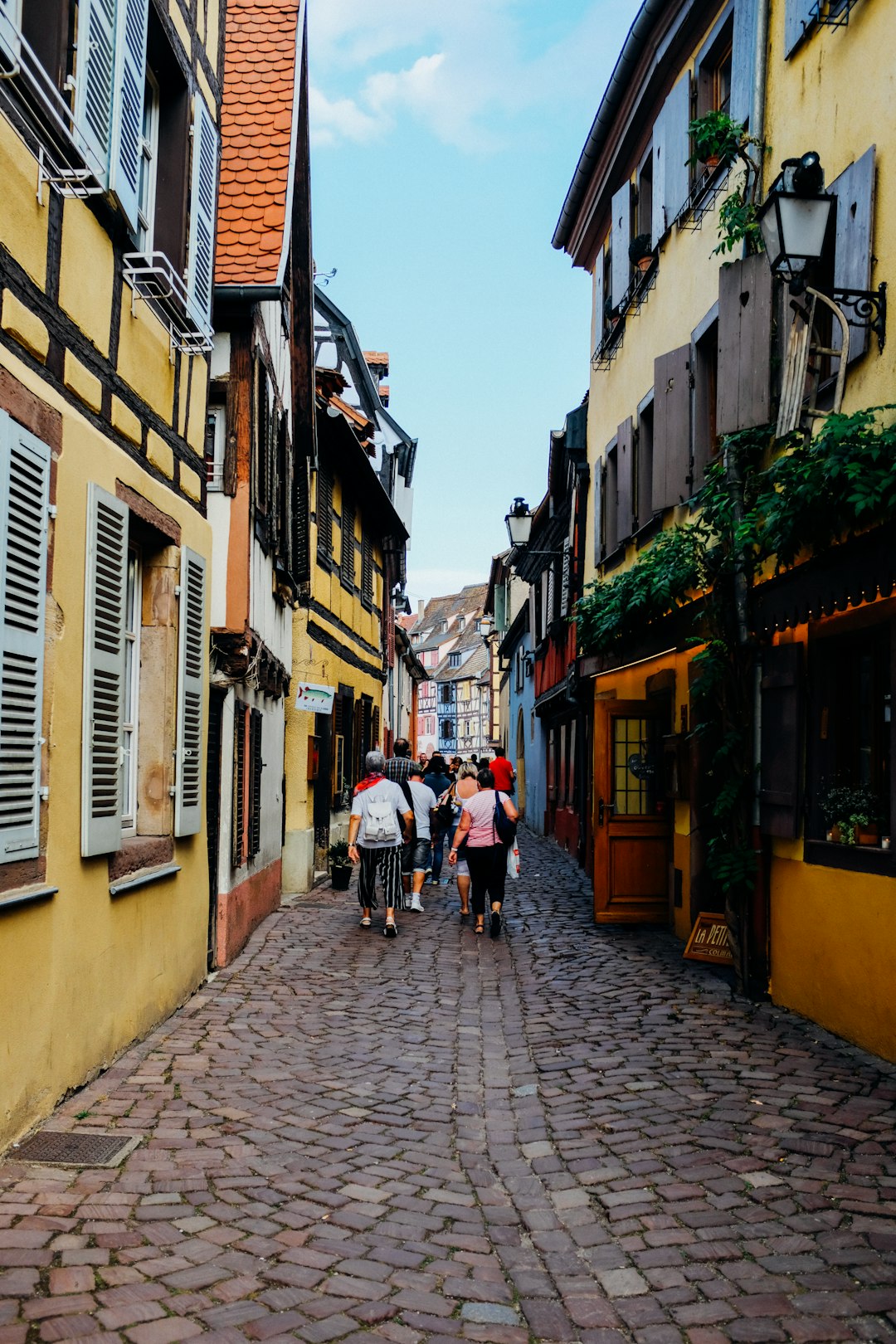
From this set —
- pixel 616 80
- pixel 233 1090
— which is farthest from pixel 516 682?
pixel 233 1090

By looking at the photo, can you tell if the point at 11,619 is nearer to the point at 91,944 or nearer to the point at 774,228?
the point at 91,944

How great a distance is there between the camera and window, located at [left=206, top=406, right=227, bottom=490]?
1077cm

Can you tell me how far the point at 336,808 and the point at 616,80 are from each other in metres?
10.3

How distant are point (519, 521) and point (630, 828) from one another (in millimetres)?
9878

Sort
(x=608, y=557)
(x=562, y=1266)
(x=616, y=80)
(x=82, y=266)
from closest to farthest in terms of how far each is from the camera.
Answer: (x=562, y=1266)
(x=82, y=266)
(x=616, y=80)
(x=608, y=557)

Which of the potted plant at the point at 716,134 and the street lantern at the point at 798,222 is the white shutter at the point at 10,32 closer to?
the street lantern at the point at 798,222

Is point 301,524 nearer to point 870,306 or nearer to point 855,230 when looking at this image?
point 855,230

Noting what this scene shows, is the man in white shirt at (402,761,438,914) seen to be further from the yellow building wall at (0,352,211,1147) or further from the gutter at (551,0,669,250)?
the gutter at (551,0,669,250)

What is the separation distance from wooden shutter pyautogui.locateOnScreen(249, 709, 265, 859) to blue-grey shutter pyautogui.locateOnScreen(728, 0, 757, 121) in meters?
6.27

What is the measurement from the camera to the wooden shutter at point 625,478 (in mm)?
14086

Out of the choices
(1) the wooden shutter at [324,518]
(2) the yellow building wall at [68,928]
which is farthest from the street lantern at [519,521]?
(2) the yellow building wall at [68,928]

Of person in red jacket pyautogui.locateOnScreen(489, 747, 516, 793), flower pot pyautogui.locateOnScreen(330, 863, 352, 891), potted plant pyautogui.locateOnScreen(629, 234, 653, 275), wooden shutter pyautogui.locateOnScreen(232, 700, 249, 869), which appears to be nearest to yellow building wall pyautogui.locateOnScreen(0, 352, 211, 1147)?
wooden shutter pyautogui.locateOnScreen(232, 700, 249, 869)

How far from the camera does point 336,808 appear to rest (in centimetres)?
1895

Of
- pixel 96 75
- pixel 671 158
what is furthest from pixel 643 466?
pixel 96 75
